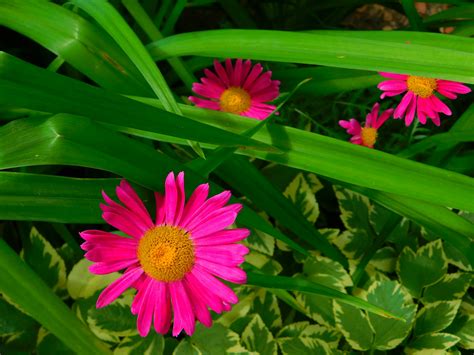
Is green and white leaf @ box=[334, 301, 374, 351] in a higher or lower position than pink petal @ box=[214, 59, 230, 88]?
lower

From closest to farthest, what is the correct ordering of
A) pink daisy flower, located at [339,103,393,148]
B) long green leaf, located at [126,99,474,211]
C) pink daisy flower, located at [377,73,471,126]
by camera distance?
long green leaf, located at [126,99,474,211] < pink daisy flower, located at [377,73,471,126] < pink daisy flower, located at [339,103,393,148]

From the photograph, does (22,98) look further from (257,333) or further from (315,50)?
(257,333)

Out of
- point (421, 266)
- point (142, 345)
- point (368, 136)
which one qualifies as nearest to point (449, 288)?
point (421, 266)

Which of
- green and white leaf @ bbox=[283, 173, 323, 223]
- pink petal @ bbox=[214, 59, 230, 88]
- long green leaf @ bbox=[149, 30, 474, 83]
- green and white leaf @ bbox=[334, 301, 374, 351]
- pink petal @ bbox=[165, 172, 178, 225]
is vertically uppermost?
pink petal @ bbox=[214, 59, 230, 88]

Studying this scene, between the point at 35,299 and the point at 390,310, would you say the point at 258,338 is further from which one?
the point at 35,299

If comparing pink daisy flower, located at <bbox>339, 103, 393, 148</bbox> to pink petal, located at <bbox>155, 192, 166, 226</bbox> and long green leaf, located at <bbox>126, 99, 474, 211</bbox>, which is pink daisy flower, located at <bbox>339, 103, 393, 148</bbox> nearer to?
long green leaf, located at <bbox>126, 99, 474, 211</bbox>

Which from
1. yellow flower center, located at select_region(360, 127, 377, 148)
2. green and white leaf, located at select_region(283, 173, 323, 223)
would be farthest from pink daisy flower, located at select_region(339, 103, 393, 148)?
green and white leaf, located at select_region(283, 173, 323, 223)
